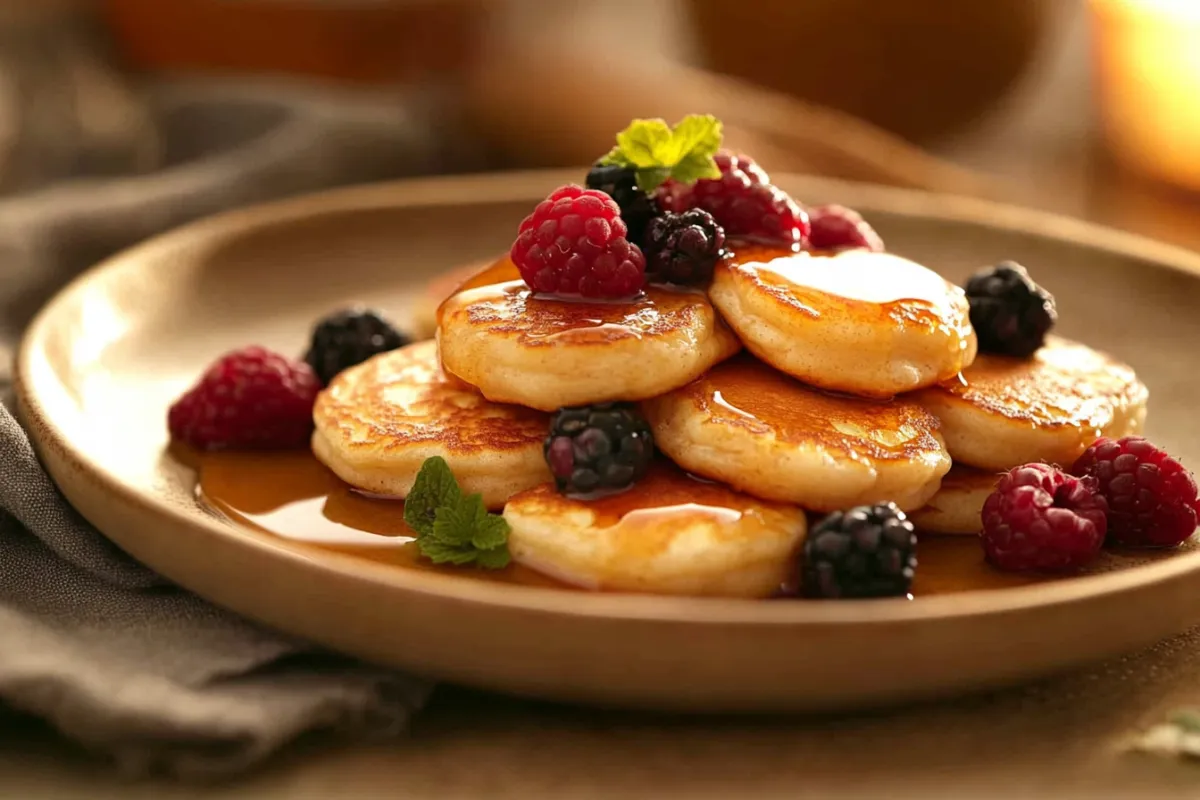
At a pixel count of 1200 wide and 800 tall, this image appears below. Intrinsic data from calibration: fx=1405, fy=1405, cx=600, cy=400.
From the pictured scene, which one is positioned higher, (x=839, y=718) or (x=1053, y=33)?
(x=1053, y=33)

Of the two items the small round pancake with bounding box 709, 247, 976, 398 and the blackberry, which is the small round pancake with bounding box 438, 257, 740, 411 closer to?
the small round pancake with bounding box 709, 247, 976, 398

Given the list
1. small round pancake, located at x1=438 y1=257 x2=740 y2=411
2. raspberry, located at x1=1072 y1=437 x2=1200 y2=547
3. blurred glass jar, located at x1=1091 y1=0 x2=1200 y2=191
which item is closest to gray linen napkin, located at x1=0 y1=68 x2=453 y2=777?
small round pancake, located at x1=438 y1=257 x2=740 y2=411

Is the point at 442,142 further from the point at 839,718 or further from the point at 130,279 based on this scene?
the point at 839,718

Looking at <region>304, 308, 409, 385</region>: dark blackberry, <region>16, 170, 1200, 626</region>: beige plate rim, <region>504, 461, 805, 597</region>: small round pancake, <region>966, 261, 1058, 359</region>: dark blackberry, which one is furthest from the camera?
<region>304, 308, 409, 385</region>: dark blackberry

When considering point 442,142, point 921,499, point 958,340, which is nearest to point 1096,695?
point 921,499

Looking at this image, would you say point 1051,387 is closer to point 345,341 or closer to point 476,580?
point 476,580

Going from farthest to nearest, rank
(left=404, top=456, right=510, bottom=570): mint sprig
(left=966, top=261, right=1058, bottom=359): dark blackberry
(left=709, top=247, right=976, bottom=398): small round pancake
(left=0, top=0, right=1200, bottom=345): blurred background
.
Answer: (left=0, top=0, right=1200, bottom=345): blurred background → (left=966, top=261, right=1058, bottom=359): dark blackberry → (left=709, top=247, right=976, bottom=398): small round pancake → (left=404, top=456, right=510, bottom=570): mint sprig

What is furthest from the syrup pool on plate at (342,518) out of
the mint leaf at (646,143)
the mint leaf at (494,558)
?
the mint leaf at (646,143)

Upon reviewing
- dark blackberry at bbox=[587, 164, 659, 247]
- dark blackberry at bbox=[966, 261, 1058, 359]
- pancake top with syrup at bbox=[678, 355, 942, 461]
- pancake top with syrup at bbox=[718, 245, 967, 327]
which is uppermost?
dark blackberry at bbox=[587, 164, 659, 247]

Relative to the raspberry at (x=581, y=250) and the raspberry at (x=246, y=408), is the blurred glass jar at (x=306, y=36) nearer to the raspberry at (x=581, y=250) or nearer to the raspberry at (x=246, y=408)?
the raspberry at (x=246, y=408)
